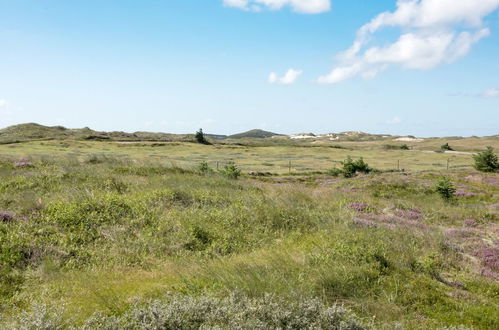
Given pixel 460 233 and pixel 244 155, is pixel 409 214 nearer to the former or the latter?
pixel 460 233

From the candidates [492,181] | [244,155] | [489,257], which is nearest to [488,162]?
[492,181]

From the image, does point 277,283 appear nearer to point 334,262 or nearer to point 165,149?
point 334,262

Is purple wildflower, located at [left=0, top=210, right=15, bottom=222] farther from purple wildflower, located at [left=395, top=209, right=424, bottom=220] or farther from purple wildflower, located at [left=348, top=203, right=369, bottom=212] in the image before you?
Result: purple wildflower, located at [left=395, top=209, right=424, bottom=220]

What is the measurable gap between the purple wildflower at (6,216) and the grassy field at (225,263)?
0.07 metres

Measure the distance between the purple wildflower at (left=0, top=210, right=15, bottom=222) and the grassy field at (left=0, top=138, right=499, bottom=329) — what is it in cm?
7

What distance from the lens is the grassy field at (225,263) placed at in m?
5.52

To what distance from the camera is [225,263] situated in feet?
25.6

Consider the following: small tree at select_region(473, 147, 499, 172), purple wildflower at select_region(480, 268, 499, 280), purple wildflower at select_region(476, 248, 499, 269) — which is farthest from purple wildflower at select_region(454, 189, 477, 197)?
purple wildflower at select_region(480, 268, 499, 280)

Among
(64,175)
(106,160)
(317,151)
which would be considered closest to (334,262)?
(64,175)

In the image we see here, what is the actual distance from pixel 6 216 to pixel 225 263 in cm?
726

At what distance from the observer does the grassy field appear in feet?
18.1

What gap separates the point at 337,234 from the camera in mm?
10156

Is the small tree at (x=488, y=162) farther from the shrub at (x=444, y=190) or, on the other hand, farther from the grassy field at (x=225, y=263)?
the grassy field at (x=225, y=263)

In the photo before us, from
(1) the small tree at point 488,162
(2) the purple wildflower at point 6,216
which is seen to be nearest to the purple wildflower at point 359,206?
(2) the purple wildflower at point 6,216
